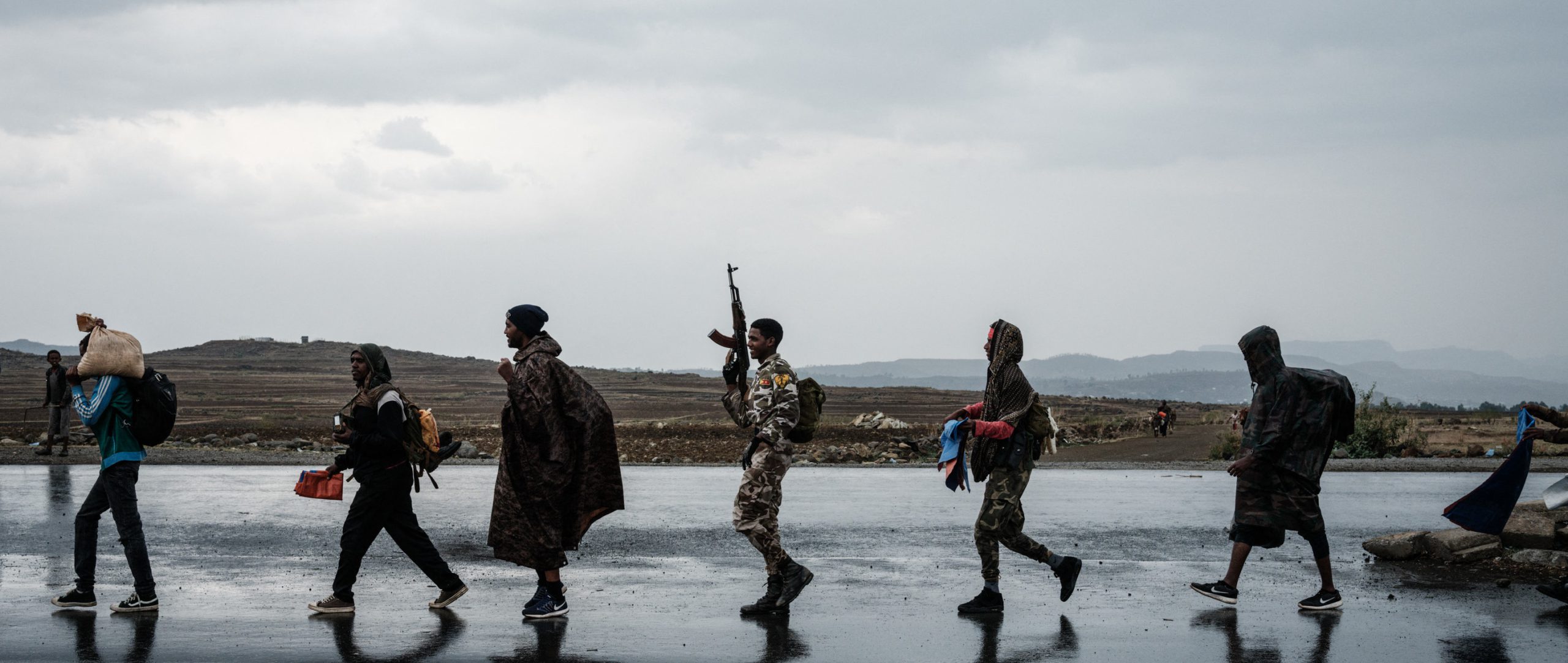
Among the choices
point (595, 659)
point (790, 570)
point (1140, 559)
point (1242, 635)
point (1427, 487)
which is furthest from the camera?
point (1427, 487)

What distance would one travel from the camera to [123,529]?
24.6 ft

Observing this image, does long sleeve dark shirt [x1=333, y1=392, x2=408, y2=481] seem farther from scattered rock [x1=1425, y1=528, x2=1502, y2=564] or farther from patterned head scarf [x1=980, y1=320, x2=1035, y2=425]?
scattered rock [x1=1425, y1=528, x2=1502, y2=564]

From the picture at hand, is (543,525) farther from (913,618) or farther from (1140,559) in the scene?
(1140,559)

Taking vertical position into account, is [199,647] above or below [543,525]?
below

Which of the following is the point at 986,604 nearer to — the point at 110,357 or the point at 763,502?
the point at 763,502

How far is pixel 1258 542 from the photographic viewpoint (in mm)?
8000

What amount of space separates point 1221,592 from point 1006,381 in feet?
6.41

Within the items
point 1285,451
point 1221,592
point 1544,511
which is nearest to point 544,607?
point 1221,592

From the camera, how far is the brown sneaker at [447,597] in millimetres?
7688

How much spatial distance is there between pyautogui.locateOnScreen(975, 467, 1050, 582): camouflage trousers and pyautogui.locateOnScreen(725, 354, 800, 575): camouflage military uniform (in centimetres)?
127

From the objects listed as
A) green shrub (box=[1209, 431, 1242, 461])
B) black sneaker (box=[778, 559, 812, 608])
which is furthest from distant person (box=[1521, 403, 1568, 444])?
green shrub (box=[1209, 431, 1242, 461])

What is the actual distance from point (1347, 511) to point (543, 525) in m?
11.0

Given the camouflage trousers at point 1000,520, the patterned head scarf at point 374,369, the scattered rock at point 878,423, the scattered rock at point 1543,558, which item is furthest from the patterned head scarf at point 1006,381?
the scattered rock at point 878,423

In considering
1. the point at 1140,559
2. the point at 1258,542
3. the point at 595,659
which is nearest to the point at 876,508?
the point at 1140,559
